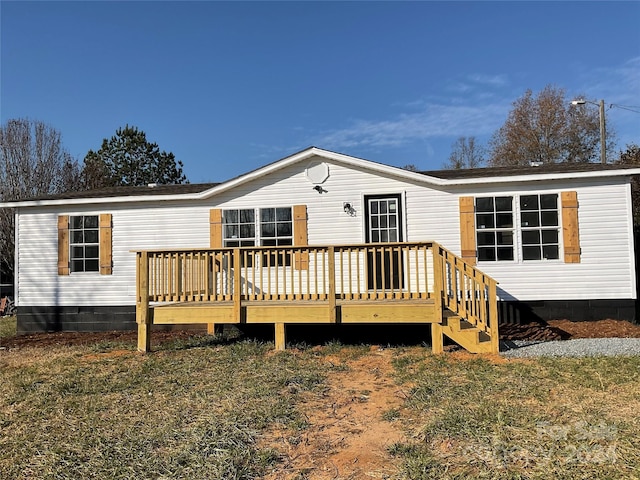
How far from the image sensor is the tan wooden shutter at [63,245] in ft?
30.4

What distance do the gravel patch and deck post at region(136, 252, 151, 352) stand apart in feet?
17.2

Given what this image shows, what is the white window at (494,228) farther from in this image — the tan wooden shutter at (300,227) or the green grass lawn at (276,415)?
the tan wooden shutter at (300,227)

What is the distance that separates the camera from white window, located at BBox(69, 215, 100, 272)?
9305 mm

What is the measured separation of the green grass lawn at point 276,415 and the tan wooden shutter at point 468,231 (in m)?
2.57

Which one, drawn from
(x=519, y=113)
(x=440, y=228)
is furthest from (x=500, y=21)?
(x=519, y=113)

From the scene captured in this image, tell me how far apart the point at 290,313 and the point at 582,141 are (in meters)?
22.5

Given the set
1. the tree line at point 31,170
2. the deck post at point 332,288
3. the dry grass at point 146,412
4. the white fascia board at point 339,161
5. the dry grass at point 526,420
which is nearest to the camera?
the dry grass at point 526,420

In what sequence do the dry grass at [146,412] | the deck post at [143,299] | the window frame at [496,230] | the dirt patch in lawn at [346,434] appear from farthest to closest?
the window frame at [496,230] < the deck post at [143,299] < the dry grass at [146,412] < the dirt patch in lawn at [346,434]

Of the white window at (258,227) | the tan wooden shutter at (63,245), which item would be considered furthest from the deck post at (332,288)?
the tan wooden shutter at (63,245)

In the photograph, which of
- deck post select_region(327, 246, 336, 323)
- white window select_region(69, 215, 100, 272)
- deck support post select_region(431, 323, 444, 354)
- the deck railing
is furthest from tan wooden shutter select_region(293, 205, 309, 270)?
white window select_region(69, 215, 100, 272)

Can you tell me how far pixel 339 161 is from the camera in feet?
27.7

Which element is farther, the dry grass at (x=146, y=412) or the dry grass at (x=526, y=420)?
the dry grass at (x=146, y=412)


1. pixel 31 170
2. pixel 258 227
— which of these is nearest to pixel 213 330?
pixel 258 227

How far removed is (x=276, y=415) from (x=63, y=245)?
744 cm
